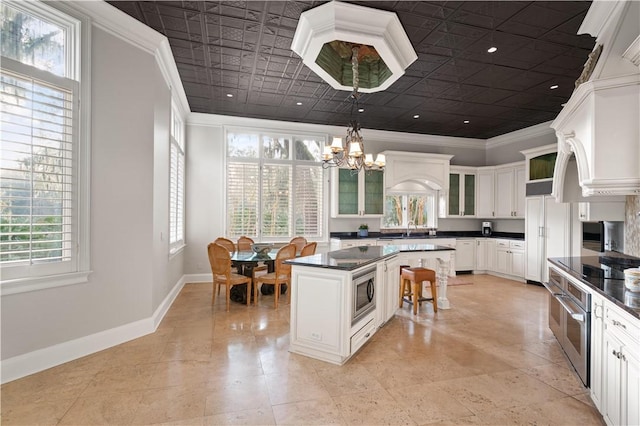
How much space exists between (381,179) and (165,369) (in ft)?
18.2

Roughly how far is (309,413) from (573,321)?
2322 millimetres

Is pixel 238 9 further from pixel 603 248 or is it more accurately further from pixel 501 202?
pixel 501 202

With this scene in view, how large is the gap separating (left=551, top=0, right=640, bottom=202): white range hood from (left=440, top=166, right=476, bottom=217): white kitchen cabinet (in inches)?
190

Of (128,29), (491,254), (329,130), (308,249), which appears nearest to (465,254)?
(491,254)

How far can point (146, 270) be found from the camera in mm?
3547

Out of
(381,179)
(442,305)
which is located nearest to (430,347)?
(442,305)

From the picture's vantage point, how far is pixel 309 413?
7.25 ft

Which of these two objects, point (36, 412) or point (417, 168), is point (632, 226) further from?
point (36, 412)

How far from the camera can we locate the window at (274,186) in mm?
6492

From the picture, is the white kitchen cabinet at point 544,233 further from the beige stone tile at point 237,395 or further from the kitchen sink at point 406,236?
the beige stone tile at point 237,395

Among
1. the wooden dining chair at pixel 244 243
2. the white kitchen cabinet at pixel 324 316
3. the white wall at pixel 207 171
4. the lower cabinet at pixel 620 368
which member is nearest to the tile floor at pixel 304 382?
the white kitchen cabinet at pixel 324 316

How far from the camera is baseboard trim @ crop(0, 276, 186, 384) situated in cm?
258

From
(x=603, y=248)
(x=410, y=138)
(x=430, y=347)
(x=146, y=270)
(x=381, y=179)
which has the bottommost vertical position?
Result: (x=430, y=347)

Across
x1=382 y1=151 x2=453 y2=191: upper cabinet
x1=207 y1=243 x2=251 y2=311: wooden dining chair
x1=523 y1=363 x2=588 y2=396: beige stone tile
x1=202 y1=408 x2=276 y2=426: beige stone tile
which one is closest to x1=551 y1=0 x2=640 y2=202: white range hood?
x1=523 y1=363 x2=588 y2=396: beige stone tile
